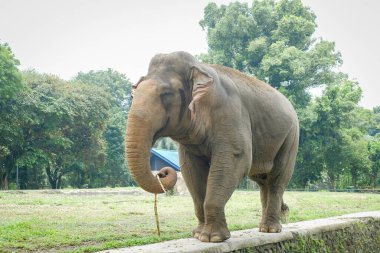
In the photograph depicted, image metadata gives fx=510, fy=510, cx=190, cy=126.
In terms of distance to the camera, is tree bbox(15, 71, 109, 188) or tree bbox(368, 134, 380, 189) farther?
tree bbox(368, 134, 380, 189)

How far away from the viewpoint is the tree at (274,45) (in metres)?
30.8

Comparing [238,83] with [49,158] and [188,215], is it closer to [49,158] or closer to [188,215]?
[188,215]

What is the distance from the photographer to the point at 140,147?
4605 millimetres

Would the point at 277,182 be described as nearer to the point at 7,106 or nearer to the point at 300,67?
the point at 300,67

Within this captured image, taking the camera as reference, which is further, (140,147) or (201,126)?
(201,126)

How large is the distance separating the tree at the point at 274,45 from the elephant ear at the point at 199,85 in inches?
1017

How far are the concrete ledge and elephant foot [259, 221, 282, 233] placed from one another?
8 cm

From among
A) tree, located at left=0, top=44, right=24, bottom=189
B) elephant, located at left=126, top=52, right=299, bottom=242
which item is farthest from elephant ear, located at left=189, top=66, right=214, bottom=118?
tree, located at left=0, top=44, right=24, bottom=189

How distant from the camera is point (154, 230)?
305 inches

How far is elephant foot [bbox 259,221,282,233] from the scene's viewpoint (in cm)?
603

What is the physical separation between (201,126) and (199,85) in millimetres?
427

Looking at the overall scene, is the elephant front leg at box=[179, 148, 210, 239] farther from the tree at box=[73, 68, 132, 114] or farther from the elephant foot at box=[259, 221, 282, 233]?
the tree at box=[73, 68, 132, 114]

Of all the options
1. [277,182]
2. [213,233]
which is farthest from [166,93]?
[277,182]

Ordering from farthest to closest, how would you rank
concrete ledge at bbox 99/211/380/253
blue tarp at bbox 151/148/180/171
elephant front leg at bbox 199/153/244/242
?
blue tarp at bbox 151/148/180/171 → elephant front leg at bbox 199/153/244/242 → concrete ledge at bbox 99/211/380/253
